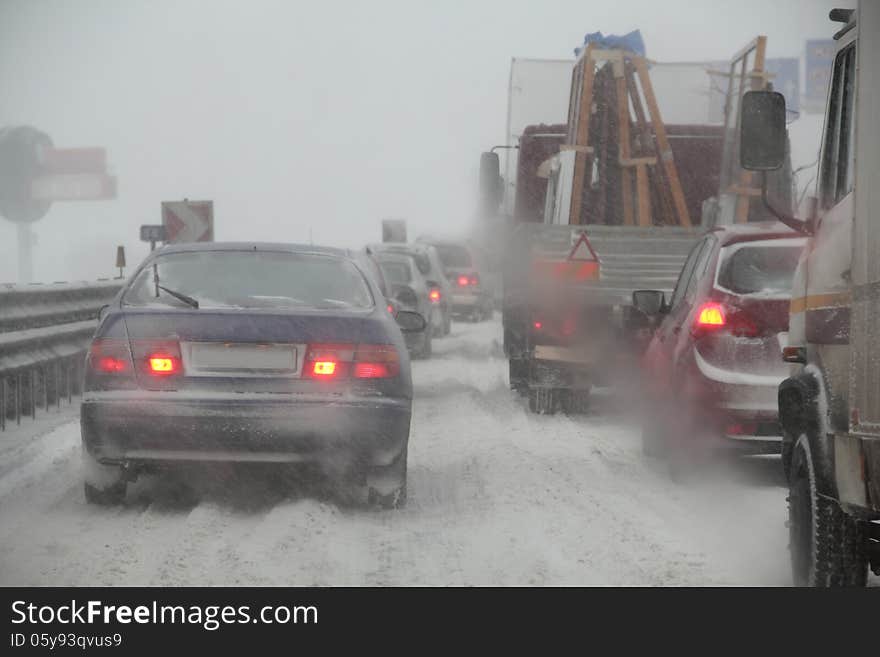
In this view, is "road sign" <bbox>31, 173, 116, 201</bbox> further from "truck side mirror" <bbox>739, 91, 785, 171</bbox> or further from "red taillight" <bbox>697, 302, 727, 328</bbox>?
"truck side mirror" <bbox>739, 91, 785, 171</bbox>

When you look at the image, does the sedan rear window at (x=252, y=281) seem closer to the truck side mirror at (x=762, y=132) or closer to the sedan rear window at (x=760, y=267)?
the sedan rear window at (x=760, y=267)

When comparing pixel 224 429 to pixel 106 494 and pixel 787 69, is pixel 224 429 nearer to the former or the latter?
pixel 106 494

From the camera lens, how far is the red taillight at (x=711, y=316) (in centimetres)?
916

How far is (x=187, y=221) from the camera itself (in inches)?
766

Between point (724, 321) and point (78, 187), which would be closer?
point (724, 321)

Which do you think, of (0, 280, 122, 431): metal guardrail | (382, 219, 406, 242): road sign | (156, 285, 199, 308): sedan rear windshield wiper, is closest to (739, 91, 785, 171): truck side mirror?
(156, 285, 199, 308): sedan rear windshield wiper

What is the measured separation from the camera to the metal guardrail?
1165 centimetres

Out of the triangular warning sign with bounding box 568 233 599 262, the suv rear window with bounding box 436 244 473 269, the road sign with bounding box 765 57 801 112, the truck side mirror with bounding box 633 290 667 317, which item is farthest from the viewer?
the road sign with bounding box 765 57 801 112

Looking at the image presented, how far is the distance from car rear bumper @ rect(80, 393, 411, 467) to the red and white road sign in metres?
11.8

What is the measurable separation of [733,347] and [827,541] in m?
3.71

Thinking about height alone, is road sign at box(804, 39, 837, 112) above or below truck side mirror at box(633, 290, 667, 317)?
above

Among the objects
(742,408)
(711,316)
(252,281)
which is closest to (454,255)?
(711,316)

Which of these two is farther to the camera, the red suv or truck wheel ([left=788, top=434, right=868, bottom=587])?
the red suv
